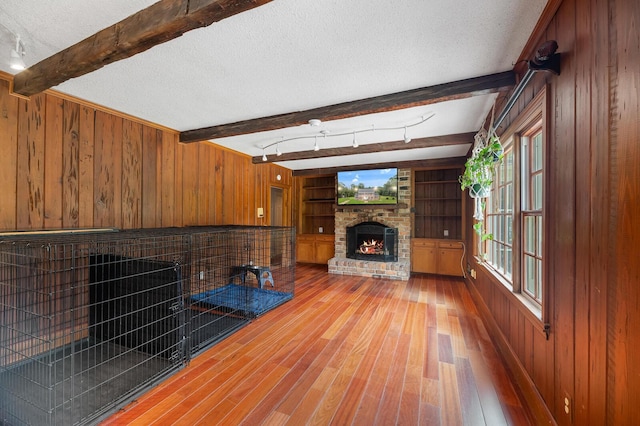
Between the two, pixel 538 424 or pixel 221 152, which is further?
pixel 221 152

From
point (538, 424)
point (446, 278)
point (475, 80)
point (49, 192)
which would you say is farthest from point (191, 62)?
point (446, 278)

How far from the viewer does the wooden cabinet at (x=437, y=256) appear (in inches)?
206

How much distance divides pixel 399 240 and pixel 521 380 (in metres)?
3.75

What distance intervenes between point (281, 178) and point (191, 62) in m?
4.21

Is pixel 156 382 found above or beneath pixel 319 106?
beneath

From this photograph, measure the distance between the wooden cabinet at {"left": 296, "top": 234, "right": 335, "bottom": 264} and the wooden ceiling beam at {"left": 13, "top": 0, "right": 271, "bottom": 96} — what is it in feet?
17.5

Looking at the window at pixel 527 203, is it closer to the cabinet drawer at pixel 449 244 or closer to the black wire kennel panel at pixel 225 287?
the black wire kennel panel at pixel 225 287

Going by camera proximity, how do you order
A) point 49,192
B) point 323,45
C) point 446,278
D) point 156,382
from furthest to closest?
point 446,278 → point 49,192 → point 156,382 → point 323,45

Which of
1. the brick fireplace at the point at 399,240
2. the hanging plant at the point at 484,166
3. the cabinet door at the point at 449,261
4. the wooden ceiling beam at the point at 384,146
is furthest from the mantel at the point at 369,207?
the hanging plant at the point at 484,166

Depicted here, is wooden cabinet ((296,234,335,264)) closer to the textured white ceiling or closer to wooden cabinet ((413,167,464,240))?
wooden cabinet ((413,167,464,240))

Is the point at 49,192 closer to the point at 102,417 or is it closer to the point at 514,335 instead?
the point at 102,417

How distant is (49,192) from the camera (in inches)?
95.0

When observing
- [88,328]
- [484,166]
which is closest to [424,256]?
[484,166]

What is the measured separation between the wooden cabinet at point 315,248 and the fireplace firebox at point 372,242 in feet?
2.11
